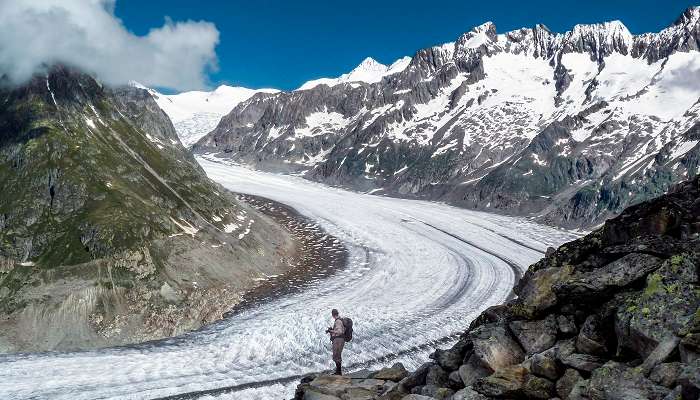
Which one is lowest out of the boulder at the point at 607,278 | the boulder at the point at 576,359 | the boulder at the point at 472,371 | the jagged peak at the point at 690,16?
the boulder at the point at 472,371

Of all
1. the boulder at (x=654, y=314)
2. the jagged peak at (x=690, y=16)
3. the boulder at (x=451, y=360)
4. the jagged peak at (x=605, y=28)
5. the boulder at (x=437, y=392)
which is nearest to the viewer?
the boulder at (x=654, y=314)

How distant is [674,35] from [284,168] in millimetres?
120383

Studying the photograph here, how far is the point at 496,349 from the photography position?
11891mm

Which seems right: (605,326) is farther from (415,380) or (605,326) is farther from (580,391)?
(415,380)

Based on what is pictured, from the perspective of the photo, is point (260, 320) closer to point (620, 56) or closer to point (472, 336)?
point (472, 336)

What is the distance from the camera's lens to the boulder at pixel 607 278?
434 inches

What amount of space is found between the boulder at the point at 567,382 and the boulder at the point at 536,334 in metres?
1.33

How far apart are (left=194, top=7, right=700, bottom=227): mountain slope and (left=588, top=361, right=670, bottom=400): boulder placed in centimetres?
8231

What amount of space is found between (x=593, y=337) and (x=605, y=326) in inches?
12.2

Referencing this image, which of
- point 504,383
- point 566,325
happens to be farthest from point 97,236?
point 566,325

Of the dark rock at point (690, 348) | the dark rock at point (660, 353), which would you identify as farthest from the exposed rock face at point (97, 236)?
the dark rock at point (690, 348)

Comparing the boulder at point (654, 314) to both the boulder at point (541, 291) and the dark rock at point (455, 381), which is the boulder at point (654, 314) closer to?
the boulder at point (541, 291)

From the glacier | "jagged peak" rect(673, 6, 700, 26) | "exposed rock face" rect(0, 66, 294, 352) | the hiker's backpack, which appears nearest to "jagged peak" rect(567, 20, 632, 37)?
"jagged peak" rect(673, 6, 700, 26)

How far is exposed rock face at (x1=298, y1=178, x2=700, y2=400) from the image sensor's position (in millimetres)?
9130
